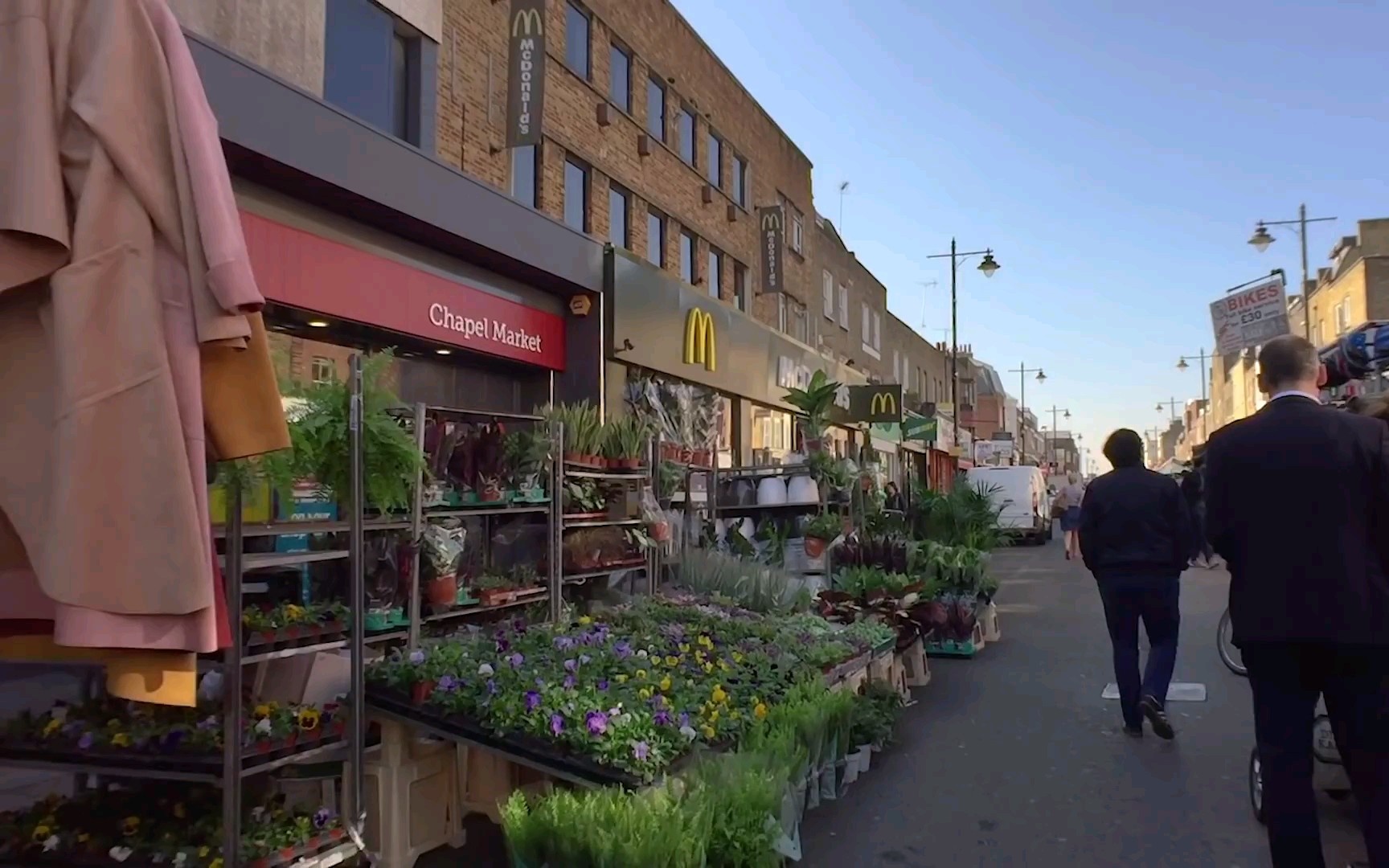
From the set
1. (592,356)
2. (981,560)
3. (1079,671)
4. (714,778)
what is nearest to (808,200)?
(592,356)

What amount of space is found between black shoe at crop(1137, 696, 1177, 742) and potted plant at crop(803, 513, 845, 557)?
13.7 feet

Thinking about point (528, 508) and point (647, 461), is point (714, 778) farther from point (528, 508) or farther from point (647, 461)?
point (647, 461)

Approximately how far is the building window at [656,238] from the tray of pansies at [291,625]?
505 inches

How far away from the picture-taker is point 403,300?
9719mm

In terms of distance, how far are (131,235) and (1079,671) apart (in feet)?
28.6

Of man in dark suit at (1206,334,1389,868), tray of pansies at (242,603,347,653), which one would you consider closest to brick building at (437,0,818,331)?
tray of pansies at (242,603,347,653)

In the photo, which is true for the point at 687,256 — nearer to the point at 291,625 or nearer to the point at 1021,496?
the point at 291,625

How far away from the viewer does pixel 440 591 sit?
5832 mm

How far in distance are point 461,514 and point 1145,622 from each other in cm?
414

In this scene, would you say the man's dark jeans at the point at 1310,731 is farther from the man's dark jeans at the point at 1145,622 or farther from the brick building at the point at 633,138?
the brick building at the point at 633,138

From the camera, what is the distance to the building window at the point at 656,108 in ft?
56.1

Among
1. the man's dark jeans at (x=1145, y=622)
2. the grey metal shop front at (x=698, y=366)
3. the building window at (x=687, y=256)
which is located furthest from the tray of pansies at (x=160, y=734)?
the building window at (x=687, y=256)

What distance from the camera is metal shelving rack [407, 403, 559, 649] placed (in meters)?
5.58

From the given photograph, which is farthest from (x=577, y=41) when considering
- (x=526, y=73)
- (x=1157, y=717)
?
(x=1157, y=717)
